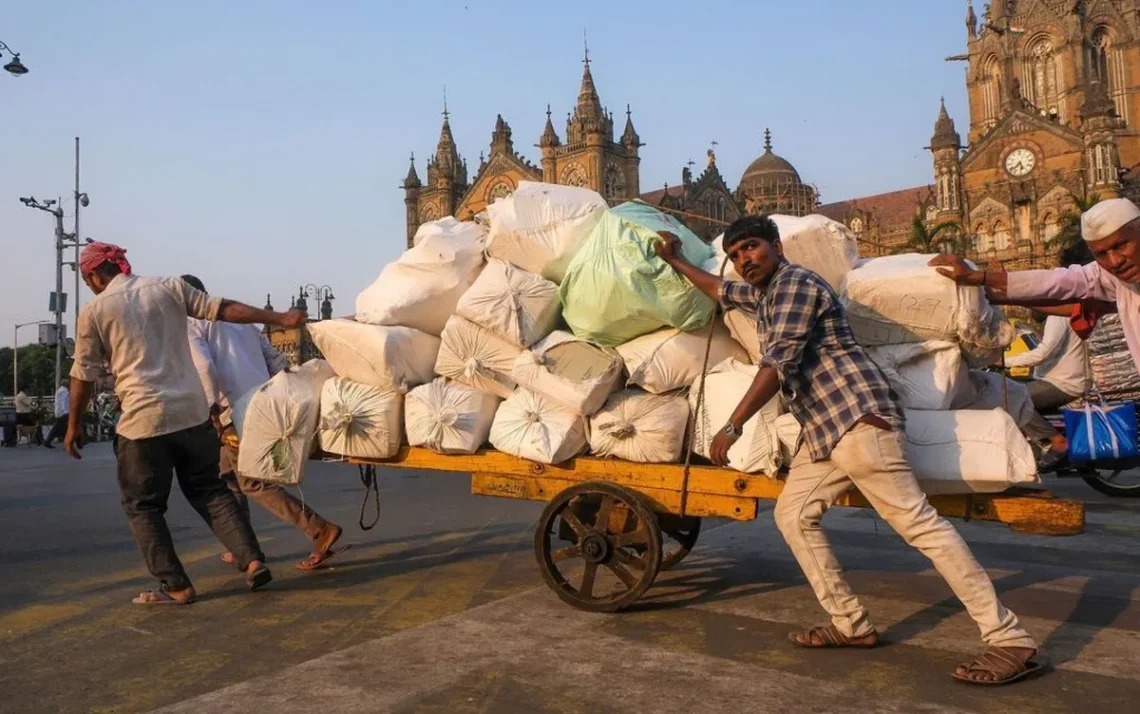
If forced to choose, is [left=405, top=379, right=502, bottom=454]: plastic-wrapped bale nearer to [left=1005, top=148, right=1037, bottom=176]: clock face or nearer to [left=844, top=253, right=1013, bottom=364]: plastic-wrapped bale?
[left=844, top=253, right=1013, bottom=364]: plastic-wrapped bale

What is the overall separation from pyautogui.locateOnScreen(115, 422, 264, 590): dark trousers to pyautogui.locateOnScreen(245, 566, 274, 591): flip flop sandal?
7 centimetres

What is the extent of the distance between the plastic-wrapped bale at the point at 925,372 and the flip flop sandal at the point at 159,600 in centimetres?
344

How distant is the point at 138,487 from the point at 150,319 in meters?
0.83

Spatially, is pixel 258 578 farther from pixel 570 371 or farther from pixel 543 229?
pixel 543 229

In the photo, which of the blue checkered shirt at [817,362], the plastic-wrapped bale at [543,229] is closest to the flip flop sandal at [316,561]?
the plastic-wrapped bale at [543,229]

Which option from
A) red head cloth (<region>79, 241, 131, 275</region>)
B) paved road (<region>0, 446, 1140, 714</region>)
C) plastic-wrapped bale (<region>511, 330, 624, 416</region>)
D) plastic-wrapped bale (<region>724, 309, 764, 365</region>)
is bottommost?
paved road (<region>0, 446, 1140, 714</region>)

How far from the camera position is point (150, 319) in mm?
4570

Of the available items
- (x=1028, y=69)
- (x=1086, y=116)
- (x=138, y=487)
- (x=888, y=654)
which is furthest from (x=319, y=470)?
(x=1028, y=69)

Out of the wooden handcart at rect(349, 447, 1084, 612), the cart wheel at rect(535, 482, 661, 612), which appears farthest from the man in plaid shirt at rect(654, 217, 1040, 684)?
the cart wheel at rect(535, 482, 661, 612)

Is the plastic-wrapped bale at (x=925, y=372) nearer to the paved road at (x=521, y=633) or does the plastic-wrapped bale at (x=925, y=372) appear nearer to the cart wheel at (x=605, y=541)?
the paved road at (x=521, y=633)

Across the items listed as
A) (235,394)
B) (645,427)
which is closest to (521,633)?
(645,427)

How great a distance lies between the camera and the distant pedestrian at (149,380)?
14.8ft

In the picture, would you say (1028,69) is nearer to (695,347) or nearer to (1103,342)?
(1103,342)

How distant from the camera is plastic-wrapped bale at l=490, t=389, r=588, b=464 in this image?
413 cm
